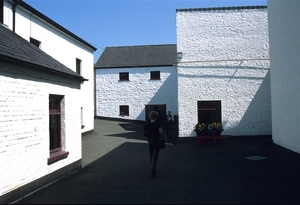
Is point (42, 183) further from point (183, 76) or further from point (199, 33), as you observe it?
point (199, 33)

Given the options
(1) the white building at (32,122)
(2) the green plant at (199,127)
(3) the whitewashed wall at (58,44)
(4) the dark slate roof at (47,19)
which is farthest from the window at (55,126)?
(2) the green plant at (199,127)

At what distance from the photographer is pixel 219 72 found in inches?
558

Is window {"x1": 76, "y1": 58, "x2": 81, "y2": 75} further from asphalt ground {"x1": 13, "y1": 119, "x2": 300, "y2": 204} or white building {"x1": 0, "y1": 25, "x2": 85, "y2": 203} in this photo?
white building {"x1": 0, "y1": 25, "x2": 85, "y2": 203}

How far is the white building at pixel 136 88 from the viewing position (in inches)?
1061

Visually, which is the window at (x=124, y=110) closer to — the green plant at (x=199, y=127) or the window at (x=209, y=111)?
the window at (x=209, y=111)

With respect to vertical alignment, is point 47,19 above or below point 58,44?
above

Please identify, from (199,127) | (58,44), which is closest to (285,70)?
(199,127)

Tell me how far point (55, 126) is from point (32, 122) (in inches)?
57.1

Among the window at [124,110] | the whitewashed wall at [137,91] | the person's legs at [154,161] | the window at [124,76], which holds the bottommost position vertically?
the person's legs at [154,161]

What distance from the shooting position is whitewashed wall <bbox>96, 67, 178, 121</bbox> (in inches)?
1060

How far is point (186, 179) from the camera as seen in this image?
6980mm

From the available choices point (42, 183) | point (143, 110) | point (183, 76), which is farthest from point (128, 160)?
point (143, 110)

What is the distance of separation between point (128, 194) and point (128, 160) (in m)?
4.13

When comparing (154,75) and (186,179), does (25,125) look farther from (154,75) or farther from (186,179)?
(154,75)
